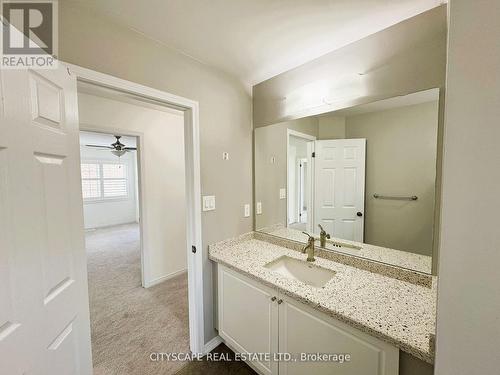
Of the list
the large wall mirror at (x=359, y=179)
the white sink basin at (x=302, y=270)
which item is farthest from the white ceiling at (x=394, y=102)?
A: the white sink basin at (x=302, y=270)

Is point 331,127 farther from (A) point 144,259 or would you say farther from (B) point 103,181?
(B) point 103,181

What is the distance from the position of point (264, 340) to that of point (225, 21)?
205 cm

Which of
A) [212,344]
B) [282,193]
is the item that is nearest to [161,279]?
[212,344]

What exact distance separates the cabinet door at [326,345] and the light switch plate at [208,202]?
0.90m

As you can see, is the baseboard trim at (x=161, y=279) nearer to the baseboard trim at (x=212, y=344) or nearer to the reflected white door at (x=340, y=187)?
the baseboard trim at (x=212, y=344)

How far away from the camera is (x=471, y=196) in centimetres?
54

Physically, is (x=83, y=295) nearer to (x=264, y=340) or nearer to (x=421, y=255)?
(x=264, y=340)

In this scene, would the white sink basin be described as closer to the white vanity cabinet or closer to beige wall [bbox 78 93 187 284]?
the white vanity cabinet

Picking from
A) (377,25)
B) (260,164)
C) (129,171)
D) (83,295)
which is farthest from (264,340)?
(129,171)

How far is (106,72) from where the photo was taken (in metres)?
1.21

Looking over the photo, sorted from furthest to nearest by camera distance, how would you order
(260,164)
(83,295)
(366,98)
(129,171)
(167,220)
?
(129,171)
(167,220)
(260,164)
(366,98)
(83,295)

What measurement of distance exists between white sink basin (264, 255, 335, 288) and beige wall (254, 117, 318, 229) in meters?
0.46

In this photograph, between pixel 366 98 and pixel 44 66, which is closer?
pixel 44 66

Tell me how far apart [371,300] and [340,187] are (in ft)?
2.82
